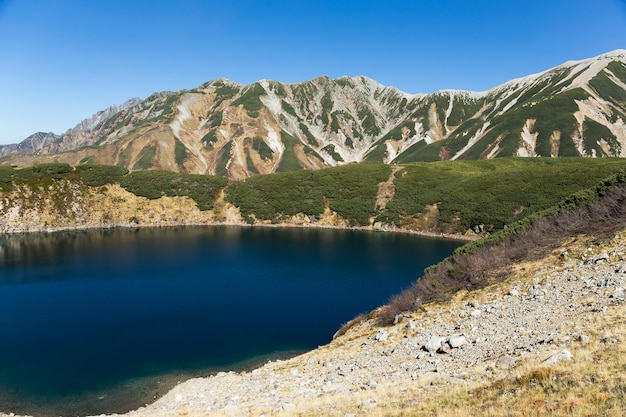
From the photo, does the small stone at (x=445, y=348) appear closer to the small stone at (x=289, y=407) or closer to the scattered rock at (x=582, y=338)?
the scattered rock at (x=582, y=338)

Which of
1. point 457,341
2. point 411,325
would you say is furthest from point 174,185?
point 457,341

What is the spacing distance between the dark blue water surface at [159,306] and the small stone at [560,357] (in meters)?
26.9

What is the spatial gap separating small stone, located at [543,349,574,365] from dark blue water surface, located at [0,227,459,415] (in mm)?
26856

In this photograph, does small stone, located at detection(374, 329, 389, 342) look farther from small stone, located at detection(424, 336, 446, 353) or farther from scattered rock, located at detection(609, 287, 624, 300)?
scattered rock, located at detection(609, 287, 624, 300)

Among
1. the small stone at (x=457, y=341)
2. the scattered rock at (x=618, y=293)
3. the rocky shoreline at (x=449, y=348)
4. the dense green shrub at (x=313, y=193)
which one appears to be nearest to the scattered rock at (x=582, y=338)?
the rocky shoreline at (x=449, y=348)

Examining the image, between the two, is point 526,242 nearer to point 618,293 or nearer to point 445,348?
point 618,293

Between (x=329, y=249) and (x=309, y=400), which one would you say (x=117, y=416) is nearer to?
(x=309, y=400)

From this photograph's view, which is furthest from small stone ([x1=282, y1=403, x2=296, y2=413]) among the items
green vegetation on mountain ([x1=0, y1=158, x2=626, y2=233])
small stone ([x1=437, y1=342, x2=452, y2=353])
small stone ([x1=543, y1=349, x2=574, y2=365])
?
green vegetation on mountain ([x1=0, y1=158, x2=626, y2=233])

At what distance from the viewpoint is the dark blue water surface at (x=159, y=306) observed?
32.4 meters

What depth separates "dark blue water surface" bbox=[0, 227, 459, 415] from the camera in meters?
32.4

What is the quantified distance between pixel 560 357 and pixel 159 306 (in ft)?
153

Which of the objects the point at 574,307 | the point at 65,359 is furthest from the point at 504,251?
the point at 65,359

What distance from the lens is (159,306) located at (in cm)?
5016

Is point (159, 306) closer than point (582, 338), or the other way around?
point (582, 338)
